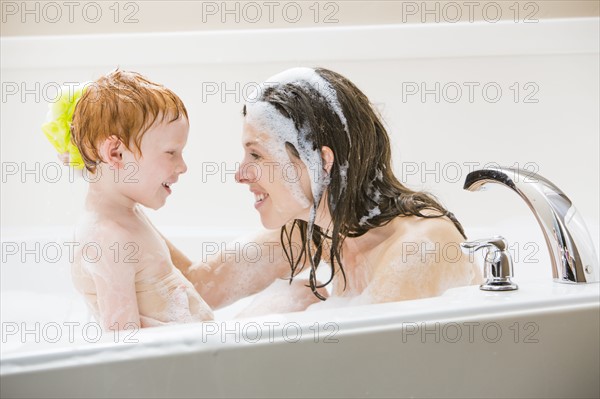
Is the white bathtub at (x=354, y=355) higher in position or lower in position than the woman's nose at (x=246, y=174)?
lower

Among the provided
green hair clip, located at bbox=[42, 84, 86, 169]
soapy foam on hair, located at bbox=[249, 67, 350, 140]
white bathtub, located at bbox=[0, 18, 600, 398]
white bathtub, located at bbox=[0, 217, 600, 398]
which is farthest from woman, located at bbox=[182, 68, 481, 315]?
white bathtub, located at bbox=[0, 18, 600, 398]

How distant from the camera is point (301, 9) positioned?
169cm

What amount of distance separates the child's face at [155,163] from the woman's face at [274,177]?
0.10 m

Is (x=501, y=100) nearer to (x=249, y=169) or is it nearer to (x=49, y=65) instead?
(x=249, y=169)

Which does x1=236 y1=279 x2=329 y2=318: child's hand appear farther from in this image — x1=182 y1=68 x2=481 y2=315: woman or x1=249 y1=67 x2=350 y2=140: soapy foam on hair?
x1=249 y1=67 x2=350 y2=140: soapy foam on hair

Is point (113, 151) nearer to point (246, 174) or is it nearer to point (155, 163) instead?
point (155, 163)

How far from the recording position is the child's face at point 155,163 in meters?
0.98

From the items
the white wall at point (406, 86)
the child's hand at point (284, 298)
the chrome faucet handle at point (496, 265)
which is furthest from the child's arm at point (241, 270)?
the chrome faucet handle at point (496, 265)

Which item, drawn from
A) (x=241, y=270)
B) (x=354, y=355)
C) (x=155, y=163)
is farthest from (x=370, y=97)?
(x=354, y=355)

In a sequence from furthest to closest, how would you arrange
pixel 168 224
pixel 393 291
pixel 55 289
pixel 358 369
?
pixel 168 224
pixel 55 289
pixel 393 291
pixel 358 369

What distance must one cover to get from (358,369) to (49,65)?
1.35 meters

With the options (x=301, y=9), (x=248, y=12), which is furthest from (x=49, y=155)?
(x=301, y=9)

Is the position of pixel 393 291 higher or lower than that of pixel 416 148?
lower

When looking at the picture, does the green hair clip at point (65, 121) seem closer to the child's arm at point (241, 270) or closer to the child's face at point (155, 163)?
the child's face at point (155, 163)
